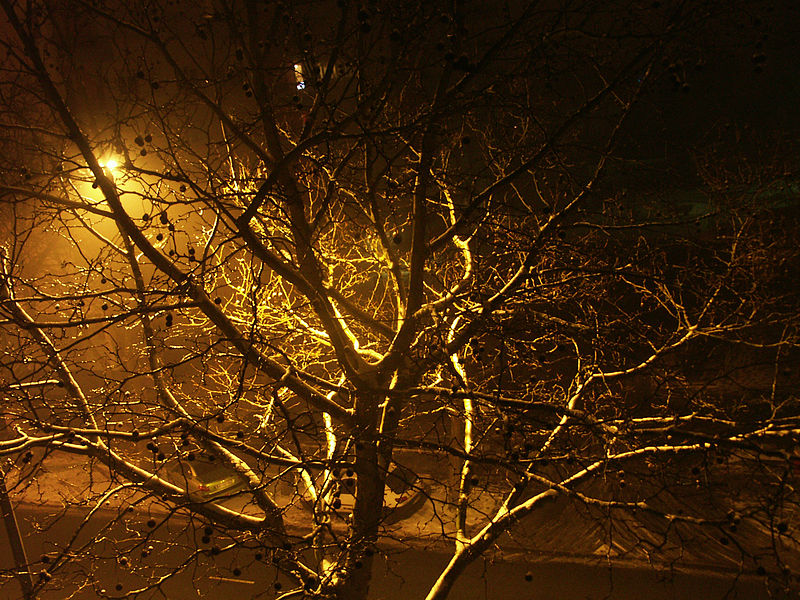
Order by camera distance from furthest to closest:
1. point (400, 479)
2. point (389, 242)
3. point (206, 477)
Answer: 1. point (206, 477)
2. point (389, 242)
3. point (400, 479)

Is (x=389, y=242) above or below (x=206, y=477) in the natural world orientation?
above

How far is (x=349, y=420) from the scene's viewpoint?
5113 millimetres

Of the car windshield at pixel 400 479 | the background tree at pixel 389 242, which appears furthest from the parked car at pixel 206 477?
the background tree at pixel 389 242


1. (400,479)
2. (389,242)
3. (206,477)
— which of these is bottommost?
(400,479)

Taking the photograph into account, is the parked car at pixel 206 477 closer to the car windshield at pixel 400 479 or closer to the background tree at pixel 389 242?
the car windshield at pixel 400 479

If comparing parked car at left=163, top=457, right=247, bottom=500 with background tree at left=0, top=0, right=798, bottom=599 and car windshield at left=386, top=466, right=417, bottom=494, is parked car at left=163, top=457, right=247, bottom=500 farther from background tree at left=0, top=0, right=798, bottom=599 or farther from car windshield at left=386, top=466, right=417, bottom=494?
background tree at left=0, top=0, right=798, bottom=599

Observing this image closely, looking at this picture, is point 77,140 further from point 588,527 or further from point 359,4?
point 588,527

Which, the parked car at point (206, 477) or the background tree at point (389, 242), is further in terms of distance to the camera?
the parked car at point (206, 477)

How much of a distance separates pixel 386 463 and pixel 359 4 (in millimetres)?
3707

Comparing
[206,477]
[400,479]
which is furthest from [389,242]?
[206,477]

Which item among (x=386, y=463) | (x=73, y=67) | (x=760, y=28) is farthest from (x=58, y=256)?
(x=760, y=28)

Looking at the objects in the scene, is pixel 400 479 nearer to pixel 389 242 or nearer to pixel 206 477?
pixel 389 242

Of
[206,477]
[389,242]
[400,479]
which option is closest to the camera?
[400,479]

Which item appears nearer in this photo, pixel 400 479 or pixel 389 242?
pixel 400 479
